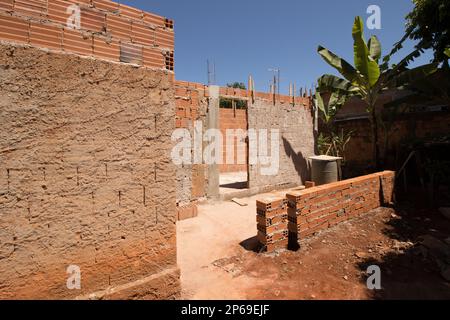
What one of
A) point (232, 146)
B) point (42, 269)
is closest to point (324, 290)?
point (42, 269)

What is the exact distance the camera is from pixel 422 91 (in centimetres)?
709

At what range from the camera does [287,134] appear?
26.2ft

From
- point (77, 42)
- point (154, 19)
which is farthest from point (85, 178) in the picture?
point (154, 19)

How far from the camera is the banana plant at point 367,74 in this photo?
20.6 feet

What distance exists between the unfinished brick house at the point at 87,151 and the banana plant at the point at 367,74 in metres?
5.44

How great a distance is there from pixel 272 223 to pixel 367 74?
200 inches

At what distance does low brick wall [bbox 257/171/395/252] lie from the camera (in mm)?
3648

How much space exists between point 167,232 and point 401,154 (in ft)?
23.7

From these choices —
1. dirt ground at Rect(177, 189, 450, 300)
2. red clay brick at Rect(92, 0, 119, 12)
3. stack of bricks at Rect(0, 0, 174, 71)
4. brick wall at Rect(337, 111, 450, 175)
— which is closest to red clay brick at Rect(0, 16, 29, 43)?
stack of bricks at Rect(0, 0, 174, 71)

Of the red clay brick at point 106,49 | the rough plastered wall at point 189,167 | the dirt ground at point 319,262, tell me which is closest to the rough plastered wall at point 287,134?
the rough plastered wall at point 189,167

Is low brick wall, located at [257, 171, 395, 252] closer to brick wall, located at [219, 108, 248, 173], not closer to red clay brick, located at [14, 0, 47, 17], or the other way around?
red clay brick, located at [14, 0, 47, 17]

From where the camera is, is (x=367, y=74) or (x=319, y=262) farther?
(x=367, y=74)

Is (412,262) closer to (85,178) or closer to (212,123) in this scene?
(85,178)

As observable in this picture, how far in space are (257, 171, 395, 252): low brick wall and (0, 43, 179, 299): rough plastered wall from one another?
152 cm
